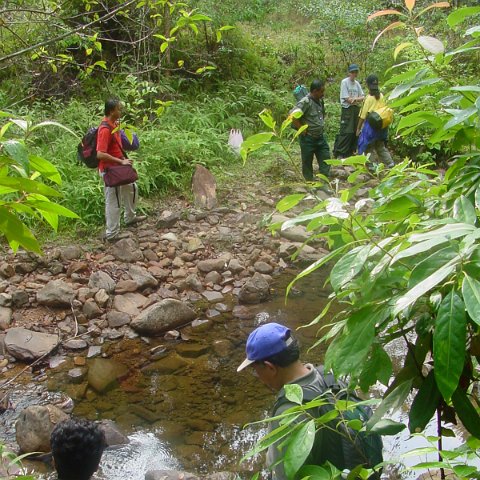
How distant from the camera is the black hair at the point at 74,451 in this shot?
8.59 feet

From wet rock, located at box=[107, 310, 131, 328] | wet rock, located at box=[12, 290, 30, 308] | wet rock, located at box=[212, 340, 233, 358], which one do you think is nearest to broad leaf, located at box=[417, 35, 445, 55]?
wet rock, located at box=[212, 340, 233, 358]

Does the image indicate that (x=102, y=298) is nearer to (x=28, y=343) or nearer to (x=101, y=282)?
(x=101, y=282)

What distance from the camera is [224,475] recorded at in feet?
13.9

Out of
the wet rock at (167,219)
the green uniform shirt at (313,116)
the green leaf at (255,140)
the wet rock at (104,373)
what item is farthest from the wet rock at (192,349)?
the green leaf at (255,140)

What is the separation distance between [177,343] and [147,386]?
0.75 m

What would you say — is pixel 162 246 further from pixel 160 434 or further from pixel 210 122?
pixel 210 122

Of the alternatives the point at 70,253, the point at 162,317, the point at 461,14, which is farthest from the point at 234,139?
the point at 461,14

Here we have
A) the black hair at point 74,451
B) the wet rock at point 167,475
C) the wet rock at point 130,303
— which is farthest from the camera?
the wet rock at point 130,303

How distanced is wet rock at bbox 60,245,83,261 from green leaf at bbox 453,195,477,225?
652cm

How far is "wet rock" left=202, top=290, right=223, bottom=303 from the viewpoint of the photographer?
6.92 meters

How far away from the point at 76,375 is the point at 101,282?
144 centimetres

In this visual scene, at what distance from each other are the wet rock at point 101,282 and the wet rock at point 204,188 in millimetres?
2345

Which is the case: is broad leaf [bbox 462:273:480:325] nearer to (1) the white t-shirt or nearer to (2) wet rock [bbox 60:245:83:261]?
(2) wet rock [bbox 60:245:83:261]

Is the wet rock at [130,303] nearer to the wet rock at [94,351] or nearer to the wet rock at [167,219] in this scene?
the wet rock at [94,351]
